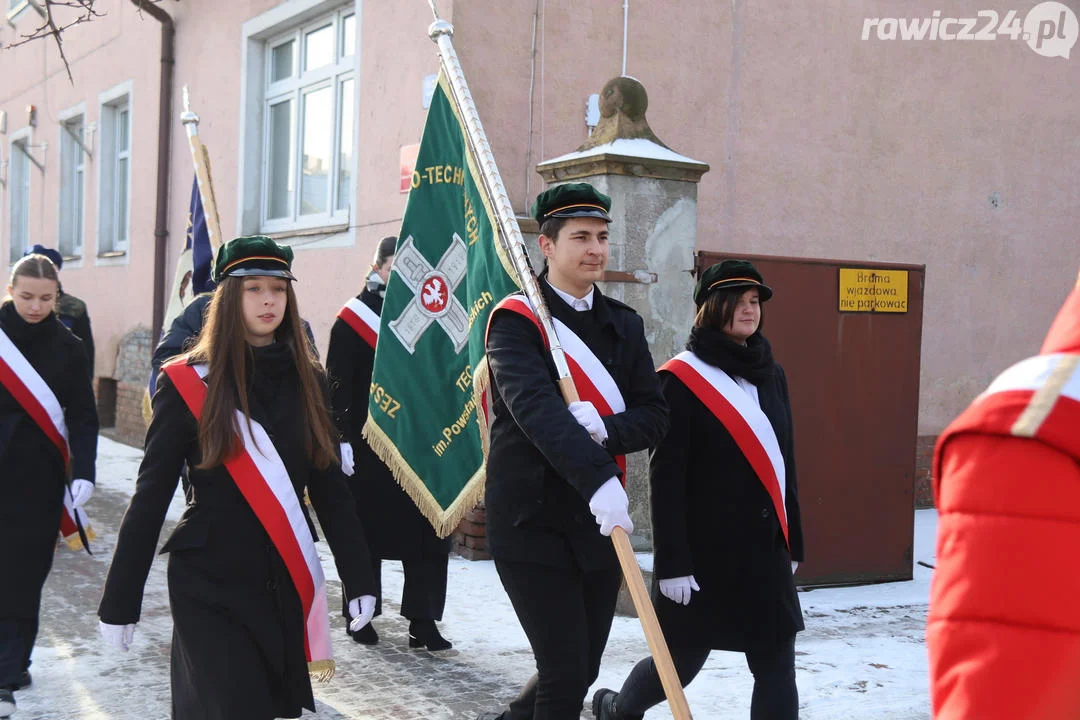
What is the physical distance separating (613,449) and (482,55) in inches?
191

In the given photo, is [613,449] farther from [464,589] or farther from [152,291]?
[152,291]

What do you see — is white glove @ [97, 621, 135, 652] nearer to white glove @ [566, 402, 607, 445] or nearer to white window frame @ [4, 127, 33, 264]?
white glove @ [566, 402, 607, 445]

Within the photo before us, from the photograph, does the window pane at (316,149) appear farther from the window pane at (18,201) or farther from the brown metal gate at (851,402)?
the window pane at (18,201)

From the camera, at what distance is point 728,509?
12.3 feet

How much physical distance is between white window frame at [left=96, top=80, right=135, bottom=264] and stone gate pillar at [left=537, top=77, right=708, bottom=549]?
29.2ft

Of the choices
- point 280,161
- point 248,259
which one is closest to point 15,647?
point 248,259

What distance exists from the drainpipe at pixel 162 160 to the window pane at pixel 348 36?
11.9 ft

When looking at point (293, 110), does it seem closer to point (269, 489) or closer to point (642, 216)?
point (642, 216)

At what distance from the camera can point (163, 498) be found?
10.7 feet

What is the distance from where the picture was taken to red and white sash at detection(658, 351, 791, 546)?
3.75 metres

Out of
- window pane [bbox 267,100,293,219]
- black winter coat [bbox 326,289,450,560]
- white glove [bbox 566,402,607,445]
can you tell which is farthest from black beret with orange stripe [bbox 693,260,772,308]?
window pane [bbox 267,100,293,219]

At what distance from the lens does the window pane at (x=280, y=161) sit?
1062 centimetres

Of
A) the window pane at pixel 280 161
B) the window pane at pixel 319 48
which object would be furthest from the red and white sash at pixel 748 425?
the window pane at pixel 280 161

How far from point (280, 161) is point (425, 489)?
6.46 m
